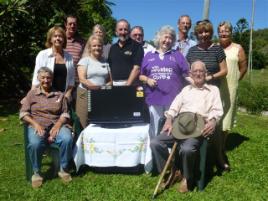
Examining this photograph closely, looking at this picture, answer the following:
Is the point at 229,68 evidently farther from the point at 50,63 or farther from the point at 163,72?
the point at 50,63

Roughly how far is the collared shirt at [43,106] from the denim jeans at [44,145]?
0.15 meters

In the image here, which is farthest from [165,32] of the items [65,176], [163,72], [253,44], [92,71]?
[253,44]

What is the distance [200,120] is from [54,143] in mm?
1799

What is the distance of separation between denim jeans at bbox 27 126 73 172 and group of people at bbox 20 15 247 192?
12mm

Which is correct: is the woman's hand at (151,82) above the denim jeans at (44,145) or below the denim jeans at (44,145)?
above

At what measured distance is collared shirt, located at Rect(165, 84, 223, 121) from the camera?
496 cm

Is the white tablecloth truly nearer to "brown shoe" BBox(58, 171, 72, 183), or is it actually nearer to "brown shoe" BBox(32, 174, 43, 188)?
"brown shoe" BBox(58, 171, 72, 183)

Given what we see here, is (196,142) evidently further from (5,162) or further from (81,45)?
(5,162)

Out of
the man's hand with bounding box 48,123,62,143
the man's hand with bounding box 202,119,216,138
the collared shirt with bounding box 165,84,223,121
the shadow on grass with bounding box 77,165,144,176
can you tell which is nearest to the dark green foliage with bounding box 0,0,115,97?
the shadow on grass with bounding box 77,165,144,176

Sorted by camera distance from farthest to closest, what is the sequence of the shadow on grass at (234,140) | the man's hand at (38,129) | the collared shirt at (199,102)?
the shadow on grass at (234,140)
the man's hand at (38,129)
the collared shirt at (199,102)

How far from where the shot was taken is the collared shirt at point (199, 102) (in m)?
4.96

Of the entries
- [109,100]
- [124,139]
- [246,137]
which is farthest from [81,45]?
[246,137]

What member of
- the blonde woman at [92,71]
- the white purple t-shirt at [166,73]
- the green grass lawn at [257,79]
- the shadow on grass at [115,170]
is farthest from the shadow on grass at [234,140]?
the green grass lawn at [257,79]

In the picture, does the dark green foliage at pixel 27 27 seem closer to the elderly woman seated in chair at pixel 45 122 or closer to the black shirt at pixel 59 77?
the black shirt at pixel 59 77
